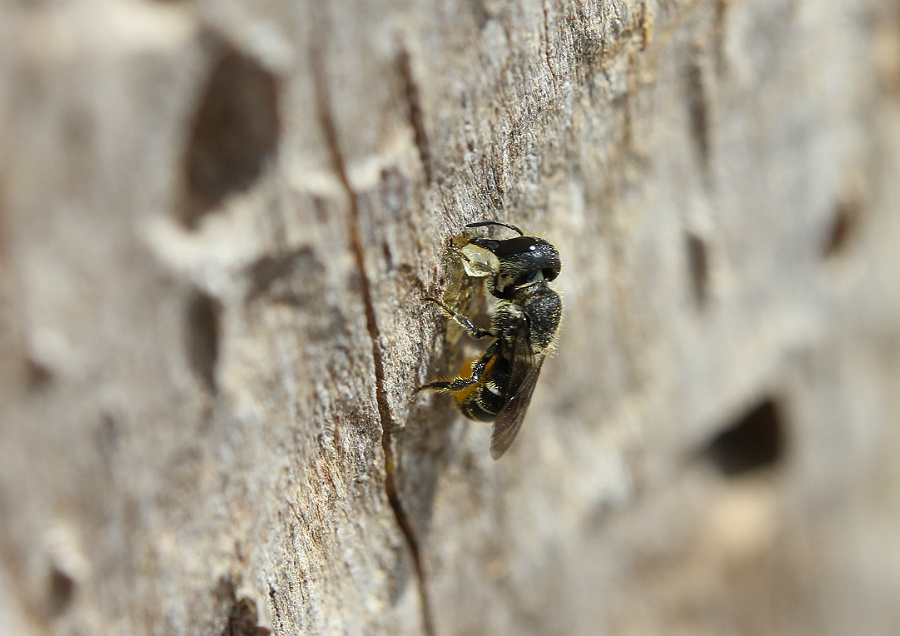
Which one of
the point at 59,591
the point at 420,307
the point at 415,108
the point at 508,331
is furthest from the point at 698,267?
the point at 59,591

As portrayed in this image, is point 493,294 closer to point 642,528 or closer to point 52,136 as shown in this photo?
point 642,528

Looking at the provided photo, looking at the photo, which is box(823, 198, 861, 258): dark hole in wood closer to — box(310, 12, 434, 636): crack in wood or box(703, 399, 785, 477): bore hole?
box(703, 399, 785, 477): bore hole

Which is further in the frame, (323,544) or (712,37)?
(712,37)

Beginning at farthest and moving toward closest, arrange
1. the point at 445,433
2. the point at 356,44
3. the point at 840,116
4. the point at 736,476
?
the point at 736,476 < the point at 840,116 < the point at 445,433 < the point at 356,44

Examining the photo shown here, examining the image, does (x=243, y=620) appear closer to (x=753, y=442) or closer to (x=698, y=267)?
(x=698, y=267)

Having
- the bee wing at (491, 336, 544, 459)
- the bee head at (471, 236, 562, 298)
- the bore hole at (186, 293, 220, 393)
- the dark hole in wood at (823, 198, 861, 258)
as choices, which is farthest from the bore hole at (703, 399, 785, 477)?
the bore hole at (186, 293, 220, 393)

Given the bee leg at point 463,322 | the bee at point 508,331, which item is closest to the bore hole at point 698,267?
the bee at point 508,331

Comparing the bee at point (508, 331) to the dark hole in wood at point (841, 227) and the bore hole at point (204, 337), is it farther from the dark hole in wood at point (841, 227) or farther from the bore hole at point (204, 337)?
the dark hole in wood at point (841, 227)

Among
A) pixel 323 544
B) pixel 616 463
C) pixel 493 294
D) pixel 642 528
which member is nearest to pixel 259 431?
pixel 323 544
